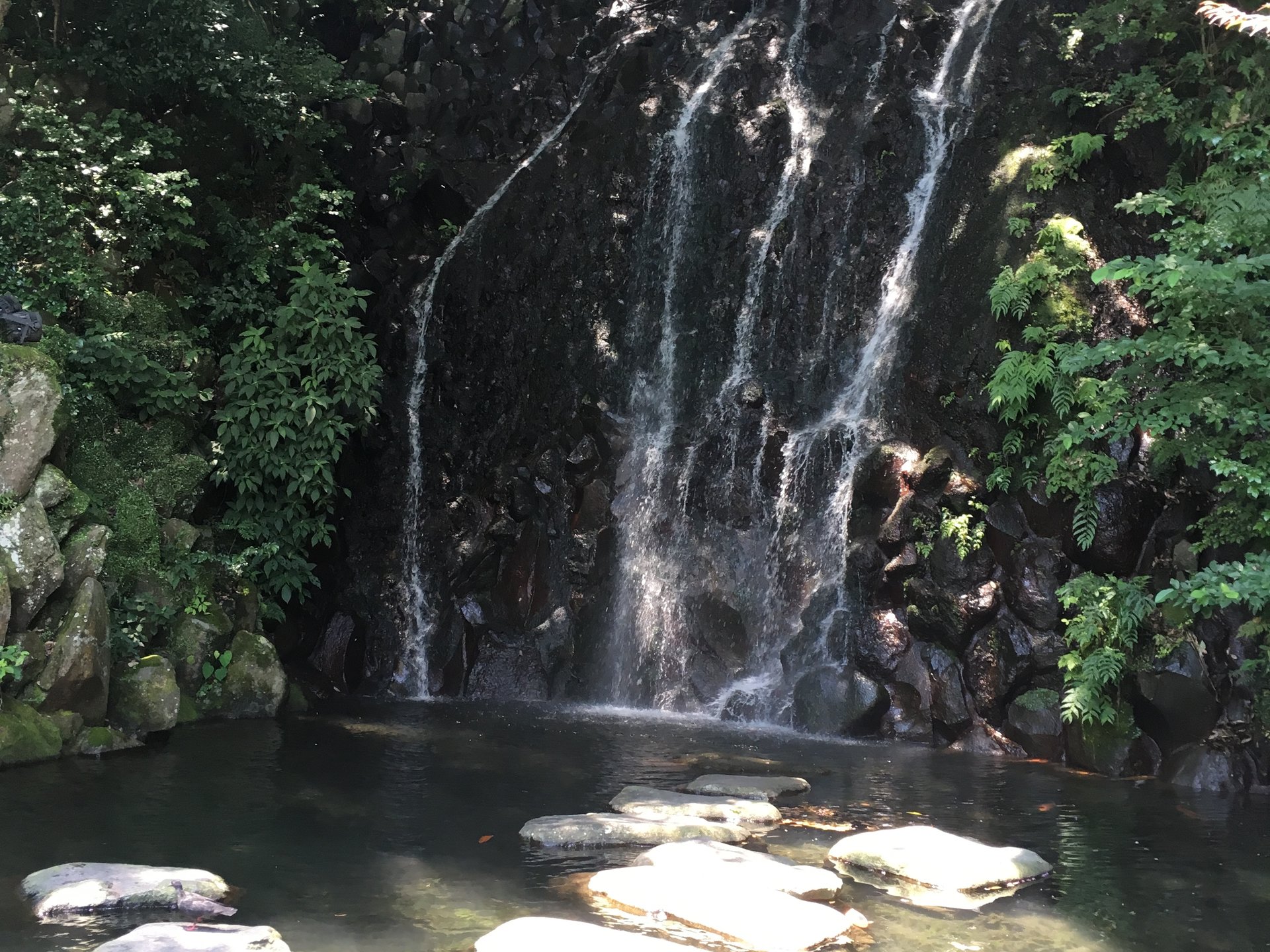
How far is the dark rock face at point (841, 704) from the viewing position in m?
10.8

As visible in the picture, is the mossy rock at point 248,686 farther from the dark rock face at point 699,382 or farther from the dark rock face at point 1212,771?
the dark rock face at point 1212,771

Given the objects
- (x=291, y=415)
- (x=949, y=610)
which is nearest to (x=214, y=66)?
(x=291, y=415)

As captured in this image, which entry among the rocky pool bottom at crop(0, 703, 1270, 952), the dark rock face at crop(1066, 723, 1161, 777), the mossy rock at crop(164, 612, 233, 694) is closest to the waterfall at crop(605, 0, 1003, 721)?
the rocky pool bottom at crop(0, 703, 1270, 952)

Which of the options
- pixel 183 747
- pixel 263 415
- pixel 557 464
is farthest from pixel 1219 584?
pixel 263 415

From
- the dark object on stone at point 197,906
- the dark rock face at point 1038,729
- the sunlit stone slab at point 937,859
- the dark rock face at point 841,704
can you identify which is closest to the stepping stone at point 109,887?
the dark object on stone at point 197,906

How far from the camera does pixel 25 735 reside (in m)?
8.70

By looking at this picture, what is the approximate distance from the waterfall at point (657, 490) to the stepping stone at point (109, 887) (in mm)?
6666

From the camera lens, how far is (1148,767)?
31.1 ft

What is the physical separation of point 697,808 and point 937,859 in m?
1.69

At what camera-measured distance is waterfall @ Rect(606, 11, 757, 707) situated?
12.3 metres

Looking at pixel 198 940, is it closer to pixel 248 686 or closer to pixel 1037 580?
pixel 248 686

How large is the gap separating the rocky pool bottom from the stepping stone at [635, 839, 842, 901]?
22cm

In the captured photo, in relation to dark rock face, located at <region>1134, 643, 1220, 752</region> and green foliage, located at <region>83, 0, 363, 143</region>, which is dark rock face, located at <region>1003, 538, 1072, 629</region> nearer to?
dark rock face, located at <region>1134, 643, 1220, 752</region>

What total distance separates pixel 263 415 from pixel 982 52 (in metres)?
9.88
